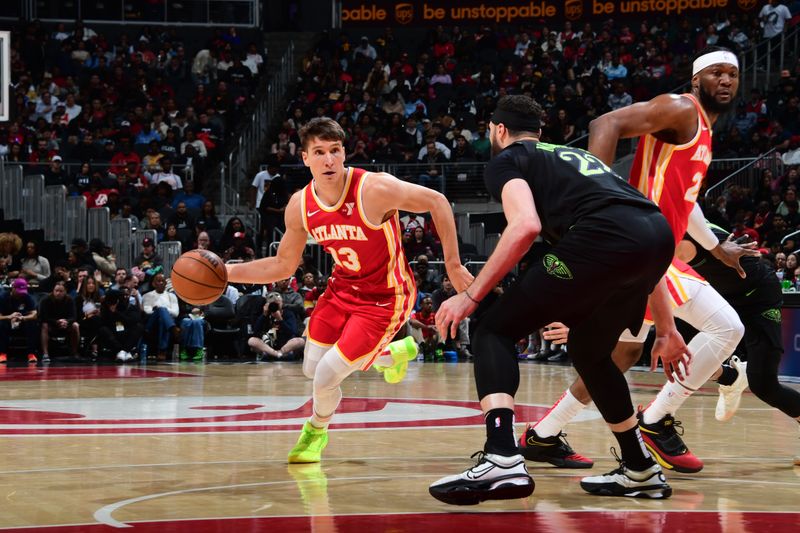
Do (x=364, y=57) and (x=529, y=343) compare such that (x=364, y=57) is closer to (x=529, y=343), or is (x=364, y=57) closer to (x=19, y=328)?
(x=529, y=343)

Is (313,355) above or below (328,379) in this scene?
above

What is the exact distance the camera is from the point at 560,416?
243 inches

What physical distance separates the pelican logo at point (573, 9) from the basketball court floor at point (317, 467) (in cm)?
1656

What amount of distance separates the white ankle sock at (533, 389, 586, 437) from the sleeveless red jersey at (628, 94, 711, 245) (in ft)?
3.47

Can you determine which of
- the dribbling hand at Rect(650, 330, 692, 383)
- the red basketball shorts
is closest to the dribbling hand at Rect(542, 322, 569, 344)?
the dribbling hand at Rect(650, 330, 692, 383)

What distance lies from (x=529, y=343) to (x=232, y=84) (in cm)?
1137

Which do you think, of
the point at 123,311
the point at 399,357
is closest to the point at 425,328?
the point at 123,311

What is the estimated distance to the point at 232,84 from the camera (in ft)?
83.8

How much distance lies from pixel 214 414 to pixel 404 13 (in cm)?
1969

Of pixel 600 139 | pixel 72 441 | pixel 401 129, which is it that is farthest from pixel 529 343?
pixel 600 139

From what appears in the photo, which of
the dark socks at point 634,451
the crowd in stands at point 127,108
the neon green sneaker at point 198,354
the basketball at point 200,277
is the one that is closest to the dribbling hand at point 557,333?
the dark socks at point 634,451

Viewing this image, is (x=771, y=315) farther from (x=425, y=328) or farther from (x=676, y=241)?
(x=425, y=328)

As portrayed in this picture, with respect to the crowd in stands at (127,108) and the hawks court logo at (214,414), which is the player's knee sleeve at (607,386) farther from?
the crowd in stands at (127,108)

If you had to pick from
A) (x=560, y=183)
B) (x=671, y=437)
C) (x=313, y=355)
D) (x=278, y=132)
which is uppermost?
(x=278, y=132)
